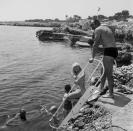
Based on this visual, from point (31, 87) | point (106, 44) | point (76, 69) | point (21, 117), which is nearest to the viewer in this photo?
point (106, 44)

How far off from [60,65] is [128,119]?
2484 centimetres

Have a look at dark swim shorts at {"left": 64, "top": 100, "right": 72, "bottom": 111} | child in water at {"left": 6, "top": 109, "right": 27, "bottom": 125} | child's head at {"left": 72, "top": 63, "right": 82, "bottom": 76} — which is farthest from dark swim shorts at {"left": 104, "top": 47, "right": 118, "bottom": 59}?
child in water at {"left": 6, "top": 109, "right": 27, "bottom": 125}

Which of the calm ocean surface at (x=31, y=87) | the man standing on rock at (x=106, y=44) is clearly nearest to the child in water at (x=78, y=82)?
the man standing on rock at (x=106, y=44)

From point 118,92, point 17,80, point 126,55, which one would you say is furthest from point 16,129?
point 126,55

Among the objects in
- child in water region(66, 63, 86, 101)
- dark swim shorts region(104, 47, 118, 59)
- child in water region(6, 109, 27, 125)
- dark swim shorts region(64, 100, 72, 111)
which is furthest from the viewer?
child in water region(6, 109, 27, 125)

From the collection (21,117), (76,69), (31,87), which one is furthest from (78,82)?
(31,87)

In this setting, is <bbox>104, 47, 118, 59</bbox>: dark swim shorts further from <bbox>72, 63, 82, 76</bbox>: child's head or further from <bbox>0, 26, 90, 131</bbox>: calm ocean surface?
<bbox>0, 26, 90, 131</bbox>: calm ocean surface

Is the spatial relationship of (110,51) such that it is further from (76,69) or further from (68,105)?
(68,105)

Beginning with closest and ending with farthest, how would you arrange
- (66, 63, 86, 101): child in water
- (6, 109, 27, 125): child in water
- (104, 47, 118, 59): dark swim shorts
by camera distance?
(104, 47, 118, 59): dark swim shorts < (66, 63, 86, 101): child in water < (6, 109, 27, 125): child in water

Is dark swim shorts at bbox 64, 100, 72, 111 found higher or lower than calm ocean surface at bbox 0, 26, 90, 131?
higher

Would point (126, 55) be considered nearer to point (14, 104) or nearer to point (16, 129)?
point (14, 104)

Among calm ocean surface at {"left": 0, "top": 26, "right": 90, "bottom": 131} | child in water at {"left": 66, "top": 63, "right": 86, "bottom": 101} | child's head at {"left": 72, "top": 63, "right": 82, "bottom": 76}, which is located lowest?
calm ocean surface at {"left": 0, "top": 26, "right": 90, "bottom": 131}

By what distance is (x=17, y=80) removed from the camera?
2472 cm

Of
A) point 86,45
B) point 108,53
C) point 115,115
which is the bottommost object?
point 86,45
